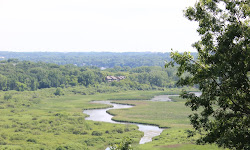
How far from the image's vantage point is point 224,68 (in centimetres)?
1817

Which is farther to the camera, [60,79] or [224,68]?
[60,79]

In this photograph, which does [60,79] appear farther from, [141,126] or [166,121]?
[141,126]

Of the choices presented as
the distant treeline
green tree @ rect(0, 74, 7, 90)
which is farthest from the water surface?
the distant treeline

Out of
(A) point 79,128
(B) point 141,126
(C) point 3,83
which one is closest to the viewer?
(A) point 79,128

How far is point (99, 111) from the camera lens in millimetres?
100875

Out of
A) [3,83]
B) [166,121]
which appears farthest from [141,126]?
[3,83]

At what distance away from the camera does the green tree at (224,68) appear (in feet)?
59.5

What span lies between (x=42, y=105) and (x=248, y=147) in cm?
9849

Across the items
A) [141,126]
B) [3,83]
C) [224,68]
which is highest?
[224,68]

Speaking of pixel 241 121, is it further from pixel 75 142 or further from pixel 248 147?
pixel 75 142

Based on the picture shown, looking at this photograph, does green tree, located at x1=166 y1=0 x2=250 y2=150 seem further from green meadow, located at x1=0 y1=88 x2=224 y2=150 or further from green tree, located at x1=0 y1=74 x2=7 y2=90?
green tree, located at x1=0 y1=74 x2=7 y2=90

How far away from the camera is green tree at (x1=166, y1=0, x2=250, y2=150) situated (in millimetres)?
18125

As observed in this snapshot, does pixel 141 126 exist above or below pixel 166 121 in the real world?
below

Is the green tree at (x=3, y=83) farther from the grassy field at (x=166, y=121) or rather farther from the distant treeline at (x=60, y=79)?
the grassy field at (x=166, y=121)
